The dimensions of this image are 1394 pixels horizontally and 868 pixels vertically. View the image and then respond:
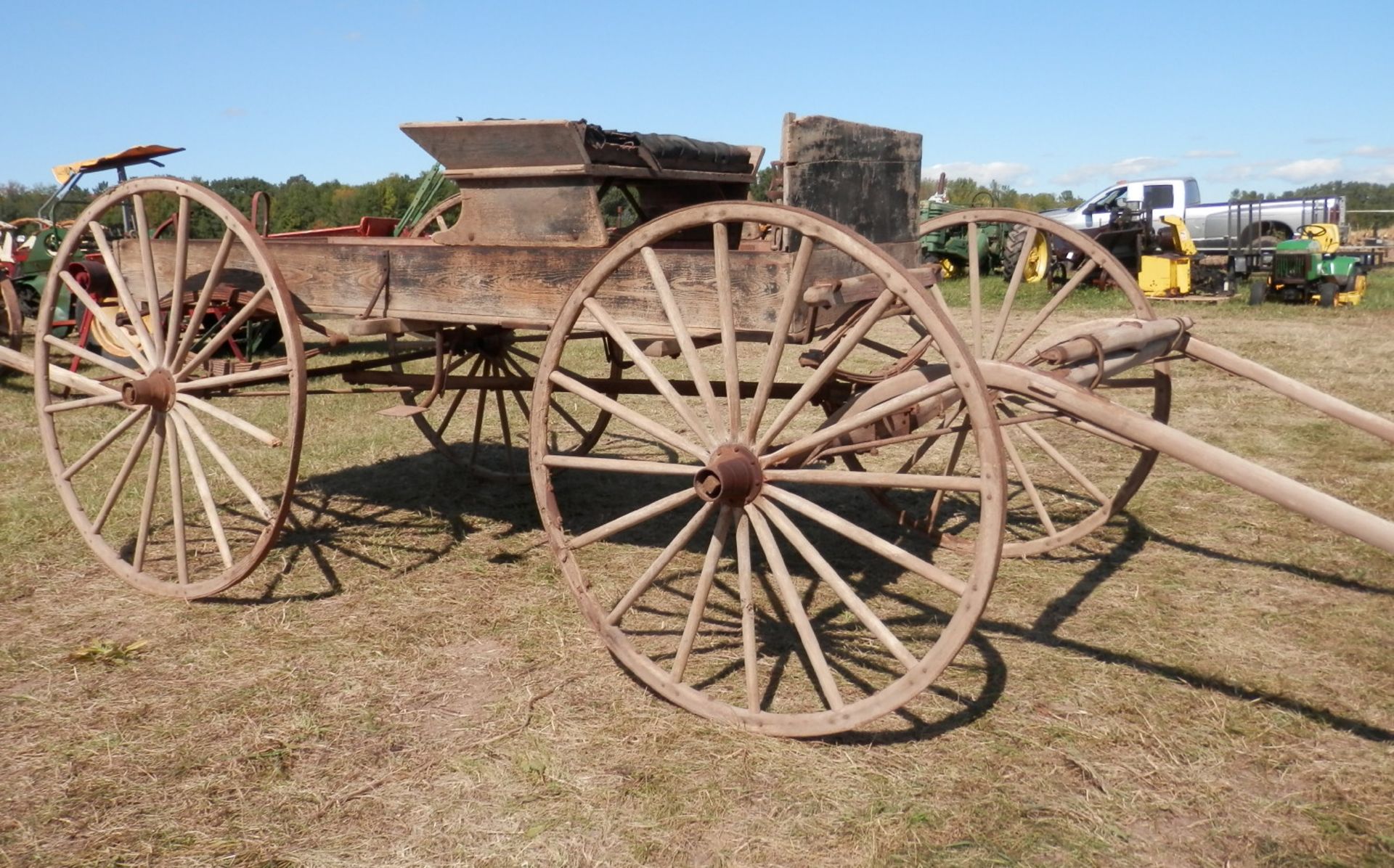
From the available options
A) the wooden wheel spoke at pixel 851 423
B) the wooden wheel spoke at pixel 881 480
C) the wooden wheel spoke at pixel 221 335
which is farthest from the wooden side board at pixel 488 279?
the wooden wheel spoke at pixel 881 480

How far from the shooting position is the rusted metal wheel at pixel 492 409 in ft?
15.5

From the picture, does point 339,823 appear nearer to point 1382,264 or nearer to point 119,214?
point 119,214

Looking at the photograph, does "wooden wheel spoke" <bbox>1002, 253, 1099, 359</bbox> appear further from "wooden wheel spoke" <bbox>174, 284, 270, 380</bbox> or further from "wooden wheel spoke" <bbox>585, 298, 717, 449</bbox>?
"wooden wheel spoke" <bbox>174, 284, 270, 380</bbox>

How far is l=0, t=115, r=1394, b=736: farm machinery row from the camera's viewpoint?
2736mm

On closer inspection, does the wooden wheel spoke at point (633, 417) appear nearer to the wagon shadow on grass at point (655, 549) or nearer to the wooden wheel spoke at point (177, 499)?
the wagon shadow on grass at point (655, 549)

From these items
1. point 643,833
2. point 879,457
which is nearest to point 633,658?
point 643,833

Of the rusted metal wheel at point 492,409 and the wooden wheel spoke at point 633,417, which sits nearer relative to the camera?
the wooden wheel spoke at point 633,417

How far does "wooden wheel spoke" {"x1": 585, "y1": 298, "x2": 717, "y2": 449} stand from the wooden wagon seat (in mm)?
587

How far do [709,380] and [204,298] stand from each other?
183cm

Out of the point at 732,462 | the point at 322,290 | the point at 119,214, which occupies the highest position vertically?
the point at 119,214

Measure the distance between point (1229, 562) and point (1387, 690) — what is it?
1181 mm

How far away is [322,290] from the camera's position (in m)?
3.87

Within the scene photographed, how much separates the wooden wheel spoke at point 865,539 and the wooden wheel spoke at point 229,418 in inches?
65.9

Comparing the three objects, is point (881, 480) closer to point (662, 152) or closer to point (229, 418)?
point (662, 152)
